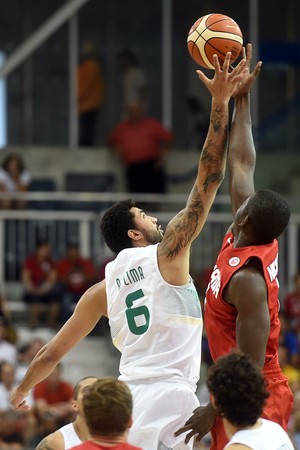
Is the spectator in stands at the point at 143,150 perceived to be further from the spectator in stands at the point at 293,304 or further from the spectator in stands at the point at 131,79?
the spectator in stands at the point at 293,304

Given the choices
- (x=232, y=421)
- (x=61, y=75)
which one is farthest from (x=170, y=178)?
(x=232, y=421)

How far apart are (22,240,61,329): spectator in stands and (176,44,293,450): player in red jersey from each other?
893 centimetres

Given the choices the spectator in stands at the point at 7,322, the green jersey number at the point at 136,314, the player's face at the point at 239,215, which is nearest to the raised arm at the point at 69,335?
the green jersey number at the point at 136,314

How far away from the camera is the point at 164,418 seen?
7.24 meters

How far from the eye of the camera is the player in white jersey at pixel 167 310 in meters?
7.25

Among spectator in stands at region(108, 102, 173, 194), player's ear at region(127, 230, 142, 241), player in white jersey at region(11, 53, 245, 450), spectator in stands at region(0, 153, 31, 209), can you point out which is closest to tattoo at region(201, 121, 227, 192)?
player in white jersey at region(11, 53, 245, 450)

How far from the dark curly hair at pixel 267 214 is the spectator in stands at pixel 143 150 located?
11.6 m

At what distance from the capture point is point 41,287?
1644cm

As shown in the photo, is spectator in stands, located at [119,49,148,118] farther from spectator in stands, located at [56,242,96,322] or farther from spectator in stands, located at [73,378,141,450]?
spectator in stands, located at [73,378,141,450]

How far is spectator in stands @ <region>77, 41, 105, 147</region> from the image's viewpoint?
1984 cm

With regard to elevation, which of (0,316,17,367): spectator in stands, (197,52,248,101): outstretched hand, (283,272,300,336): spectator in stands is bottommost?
(0,316,17,367): spectator in stands

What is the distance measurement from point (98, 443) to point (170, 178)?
1369cm

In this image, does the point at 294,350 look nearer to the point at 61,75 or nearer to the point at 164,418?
the point at 61,75

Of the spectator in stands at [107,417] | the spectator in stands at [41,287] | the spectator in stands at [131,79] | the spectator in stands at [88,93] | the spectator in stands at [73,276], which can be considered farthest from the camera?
the spectator in stands at [88,93]
